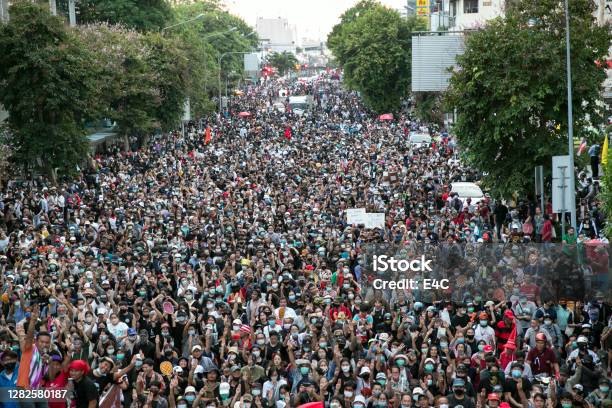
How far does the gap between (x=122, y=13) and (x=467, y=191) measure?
3691 centimetres

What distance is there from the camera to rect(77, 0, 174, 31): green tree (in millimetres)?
62344

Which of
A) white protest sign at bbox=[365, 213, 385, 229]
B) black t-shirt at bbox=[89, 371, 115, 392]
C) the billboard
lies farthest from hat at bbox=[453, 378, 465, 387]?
the billboard

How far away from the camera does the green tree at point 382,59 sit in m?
68.9

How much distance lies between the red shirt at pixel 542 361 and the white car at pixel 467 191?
629 inches

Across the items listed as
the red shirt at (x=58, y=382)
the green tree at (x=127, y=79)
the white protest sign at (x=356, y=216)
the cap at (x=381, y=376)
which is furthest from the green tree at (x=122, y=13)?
the red shirt at (x=58, y=382)

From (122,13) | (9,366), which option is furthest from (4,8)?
(9,366)

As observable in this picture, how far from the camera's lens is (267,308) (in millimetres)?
15352

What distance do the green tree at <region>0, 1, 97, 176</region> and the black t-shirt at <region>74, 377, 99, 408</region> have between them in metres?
23.2

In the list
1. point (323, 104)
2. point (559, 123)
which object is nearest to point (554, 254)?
point (559, 123)

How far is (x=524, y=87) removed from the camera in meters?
25.5

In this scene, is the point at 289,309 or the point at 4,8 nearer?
the point at 289,309

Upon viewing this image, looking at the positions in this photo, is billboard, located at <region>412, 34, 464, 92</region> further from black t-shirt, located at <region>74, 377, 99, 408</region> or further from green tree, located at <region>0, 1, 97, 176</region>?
black t-shirt, located at <region>74, 377, 99, 408</region>

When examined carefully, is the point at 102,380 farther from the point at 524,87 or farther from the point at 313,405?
the point at 524,87

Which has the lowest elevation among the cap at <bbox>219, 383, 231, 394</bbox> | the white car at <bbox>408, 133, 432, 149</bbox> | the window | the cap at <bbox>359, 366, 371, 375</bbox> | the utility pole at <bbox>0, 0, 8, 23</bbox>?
the white car at <bbox>408, 133, 432, 149</bbox>
